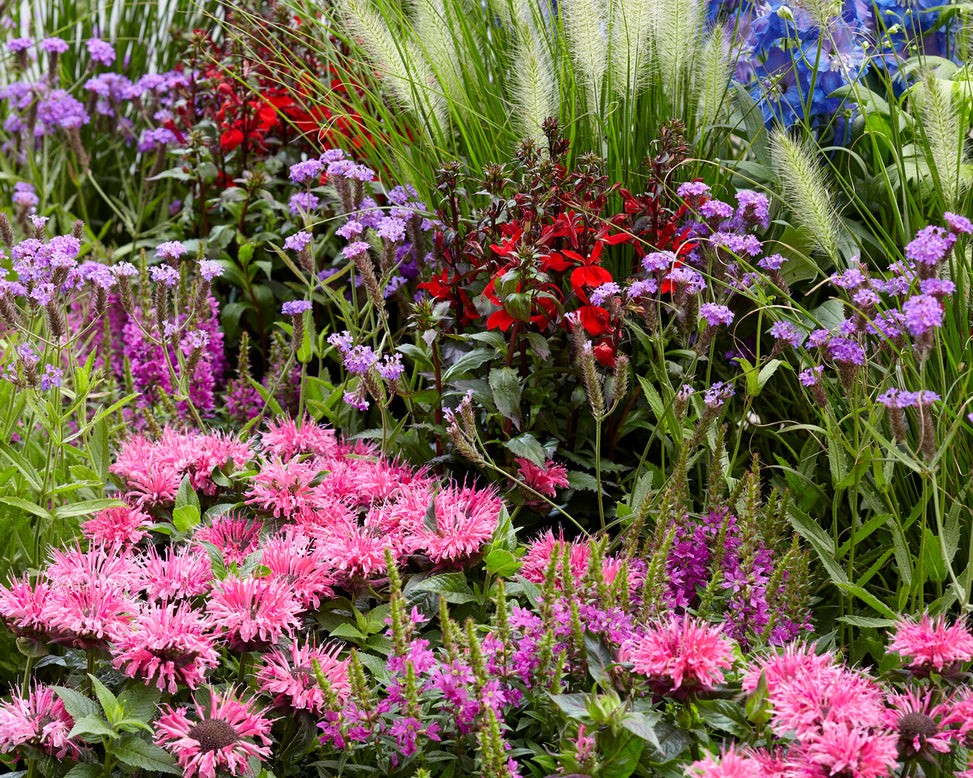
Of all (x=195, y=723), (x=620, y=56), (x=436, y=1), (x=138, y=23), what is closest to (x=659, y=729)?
(x=195, y=723)

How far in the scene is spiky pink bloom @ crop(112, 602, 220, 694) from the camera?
1440 mm

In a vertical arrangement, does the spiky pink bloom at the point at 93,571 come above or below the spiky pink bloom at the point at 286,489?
above

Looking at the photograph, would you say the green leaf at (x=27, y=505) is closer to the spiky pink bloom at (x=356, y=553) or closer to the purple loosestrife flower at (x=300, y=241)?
the spiky pink bloom at (x=356, y=553)

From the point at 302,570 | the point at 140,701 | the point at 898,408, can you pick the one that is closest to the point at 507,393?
the point at 302,570

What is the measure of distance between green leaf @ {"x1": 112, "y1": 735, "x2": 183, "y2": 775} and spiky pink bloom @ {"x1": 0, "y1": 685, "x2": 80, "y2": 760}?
0.08 meters

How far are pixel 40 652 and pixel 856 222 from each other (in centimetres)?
220

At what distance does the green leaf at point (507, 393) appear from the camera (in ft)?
6.92

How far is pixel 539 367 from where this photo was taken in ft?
7.33

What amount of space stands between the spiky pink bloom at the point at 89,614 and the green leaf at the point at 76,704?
71 millimetres

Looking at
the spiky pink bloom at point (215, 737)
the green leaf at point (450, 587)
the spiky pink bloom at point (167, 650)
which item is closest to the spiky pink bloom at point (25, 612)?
the spiky pink bloom at point (167, 650)

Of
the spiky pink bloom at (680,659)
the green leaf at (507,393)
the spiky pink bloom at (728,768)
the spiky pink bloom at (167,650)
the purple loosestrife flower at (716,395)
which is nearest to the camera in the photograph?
the spiky pink bloom at (728,768)

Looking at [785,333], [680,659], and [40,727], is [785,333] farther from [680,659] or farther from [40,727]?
[40,727]

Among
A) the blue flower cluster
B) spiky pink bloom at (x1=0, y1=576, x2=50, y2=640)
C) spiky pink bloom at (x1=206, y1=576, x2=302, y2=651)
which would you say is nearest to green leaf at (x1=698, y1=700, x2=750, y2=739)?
spiky pink bloom at (x1=206, y1=576, x2=302, y2=651)

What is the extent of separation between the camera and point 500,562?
1.65 metres
